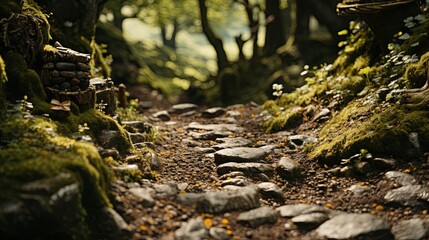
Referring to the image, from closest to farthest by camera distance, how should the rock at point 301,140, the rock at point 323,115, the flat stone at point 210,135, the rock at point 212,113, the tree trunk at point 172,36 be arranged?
1. the rock at point 301,140
2. the rock at point 323,115
3. the flat stone at point 210,135
4. the rock at point 212,113
5. the tree trunk at point 172,36

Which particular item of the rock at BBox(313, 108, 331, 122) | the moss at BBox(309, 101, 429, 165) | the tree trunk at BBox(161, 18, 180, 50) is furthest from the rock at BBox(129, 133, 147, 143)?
the tree trunk at BBox(161, 18, 180, 50)

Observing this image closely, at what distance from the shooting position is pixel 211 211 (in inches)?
199

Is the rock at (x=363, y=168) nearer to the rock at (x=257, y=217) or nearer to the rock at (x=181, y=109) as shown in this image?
the rock at (x=257, y=217)

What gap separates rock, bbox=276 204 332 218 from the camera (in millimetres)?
5148

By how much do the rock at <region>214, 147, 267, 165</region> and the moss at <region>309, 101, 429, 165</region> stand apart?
34.5 inches

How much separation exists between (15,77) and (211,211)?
3453mm

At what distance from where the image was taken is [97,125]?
21.4ft

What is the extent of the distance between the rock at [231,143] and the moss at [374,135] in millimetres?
1448

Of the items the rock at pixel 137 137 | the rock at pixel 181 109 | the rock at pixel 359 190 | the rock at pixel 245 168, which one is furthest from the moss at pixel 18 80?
the rock at pixel 181 109

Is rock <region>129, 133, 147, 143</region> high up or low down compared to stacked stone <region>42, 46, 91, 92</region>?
down

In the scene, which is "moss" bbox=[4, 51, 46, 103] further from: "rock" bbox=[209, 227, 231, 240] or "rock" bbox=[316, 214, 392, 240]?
"rock" bbox=[316, 214, 392, 240]

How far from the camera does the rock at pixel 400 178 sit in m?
5.54

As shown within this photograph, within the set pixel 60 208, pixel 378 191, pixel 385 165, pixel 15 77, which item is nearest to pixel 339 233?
pixel 378 191

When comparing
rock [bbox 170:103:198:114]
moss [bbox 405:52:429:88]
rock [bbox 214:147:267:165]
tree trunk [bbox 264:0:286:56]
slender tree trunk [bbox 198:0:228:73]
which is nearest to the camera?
moss [bbox 405:52:429:88]
